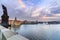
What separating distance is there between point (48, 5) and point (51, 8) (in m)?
0.20

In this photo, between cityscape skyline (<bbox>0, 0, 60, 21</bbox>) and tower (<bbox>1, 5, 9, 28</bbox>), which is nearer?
cityscape skyline (<bbox>0, 0, 60, 21</bbox>)

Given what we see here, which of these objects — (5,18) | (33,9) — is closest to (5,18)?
(5,18)

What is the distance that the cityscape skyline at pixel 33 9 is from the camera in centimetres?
504

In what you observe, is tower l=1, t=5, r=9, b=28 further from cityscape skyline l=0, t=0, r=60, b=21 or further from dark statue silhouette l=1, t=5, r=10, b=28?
cityscape skyline l=0, t=0, r=60, b=21

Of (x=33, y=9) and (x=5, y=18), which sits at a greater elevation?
(x=33, y=9)

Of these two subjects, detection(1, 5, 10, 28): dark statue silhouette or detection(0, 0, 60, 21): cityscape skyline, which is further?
detection(1, 5, 10, 28): dark statue silhouette

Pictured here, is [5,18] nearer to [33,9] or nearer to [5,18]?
[5,18]

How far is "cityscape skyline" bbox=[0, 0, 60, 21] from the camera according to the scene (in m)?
5.04

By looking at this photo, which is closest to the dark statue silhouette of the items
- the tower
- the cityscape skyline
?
the tower

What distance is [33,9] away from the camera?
527 cm

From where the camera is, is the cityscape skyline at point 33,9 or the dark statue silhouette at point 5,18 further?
the dark statue silhouette at point 5,18

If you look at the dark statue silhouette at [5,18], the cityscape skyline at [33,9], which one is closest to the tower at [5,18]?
the dark statue silhouette at [5,18]

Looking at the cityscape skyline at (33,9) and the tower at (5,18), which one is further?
the tower at (5,18)

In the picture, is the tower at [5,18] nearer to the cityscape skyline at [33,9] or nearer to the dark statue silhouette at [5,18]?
the dark statue silhouette at [5,18]
